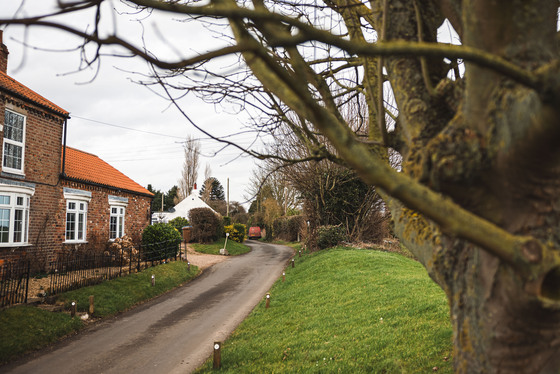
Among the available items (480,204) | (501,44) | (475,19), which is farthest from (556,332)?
(475,19)

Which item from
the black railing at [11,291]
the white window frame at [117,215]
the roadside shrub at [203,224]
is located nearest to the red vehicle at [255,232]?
the roadside shrub at [203,224]

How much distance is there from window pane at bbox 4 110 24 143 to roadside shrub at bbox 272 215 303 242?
28651 mm

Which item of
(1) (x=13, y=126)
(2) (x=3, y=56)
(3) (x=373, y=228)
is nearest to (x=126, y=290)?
(1) (x=13, y=126)

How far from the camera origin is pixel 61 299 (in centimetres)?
1126

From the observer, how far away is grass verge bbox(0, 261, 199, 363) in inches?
333

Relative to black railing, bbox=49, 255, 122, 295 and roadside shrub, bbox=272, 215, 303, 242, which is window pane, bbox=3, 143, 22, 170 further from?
roadside shrub, bbox=272, 215, 303, 242

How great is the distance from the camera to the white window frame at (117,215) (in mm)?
19641

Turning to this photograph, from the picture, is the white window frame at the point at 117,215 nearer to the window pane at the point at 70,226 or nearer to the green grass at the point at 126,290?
the window pane at the point at 70,226

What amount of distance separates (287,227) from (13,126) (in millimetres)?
31789

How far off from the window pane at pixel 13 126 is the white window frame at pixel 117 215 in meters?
6.22

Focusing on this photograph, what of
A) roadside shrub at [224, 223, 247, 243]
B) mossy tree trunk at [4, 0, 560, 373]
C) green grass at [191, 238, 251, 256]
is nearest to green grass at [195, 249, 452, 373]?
mossy tree trunk at [4, 0, 560, 373]

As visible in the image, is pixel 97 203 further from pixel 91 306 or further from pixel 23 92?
pixel 91 306

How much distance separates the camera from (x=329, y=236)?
2212 cm

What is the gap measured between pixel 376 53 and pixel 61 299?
12.5m
